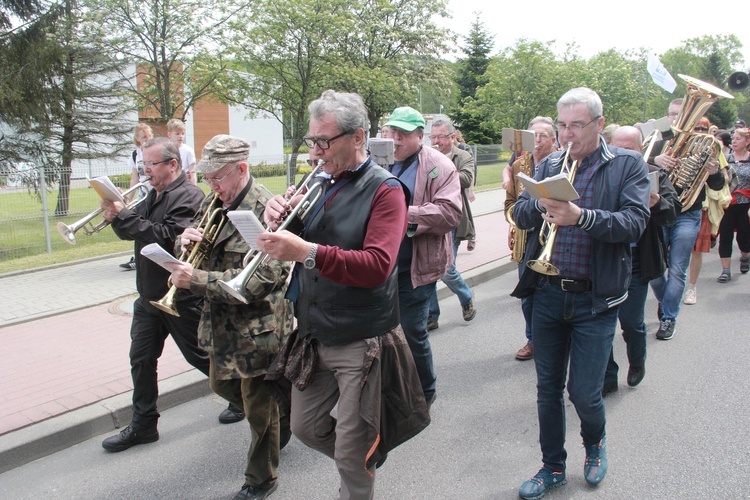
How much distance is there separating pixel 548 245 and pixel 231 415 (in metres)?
2.48

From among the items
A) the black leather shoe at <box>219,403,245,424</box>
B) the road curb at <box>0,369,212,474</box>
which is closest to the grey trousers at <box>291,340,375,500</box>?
the black leather shoe at <box>219,403,245,424</box>

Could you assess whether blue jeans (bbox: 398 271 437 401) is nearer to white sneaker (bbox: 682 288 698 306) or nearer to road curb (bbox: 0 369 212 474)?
road curb (bbox: 0 369 212 474)

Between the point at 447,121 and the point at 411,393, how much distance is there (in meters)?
4.26

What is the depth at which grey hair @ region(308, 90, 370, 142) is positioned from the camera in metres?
2.43

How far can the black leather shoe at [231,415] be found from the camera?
4.26m

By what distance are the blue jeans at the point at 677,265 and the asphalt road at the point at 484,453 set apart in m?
0.70

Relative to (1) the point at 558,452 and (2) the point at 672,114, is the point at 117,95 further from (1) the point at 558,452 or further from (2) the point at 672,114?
(1) the point at 558,452

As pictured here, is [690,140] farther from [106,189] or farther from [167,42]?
[167,42]

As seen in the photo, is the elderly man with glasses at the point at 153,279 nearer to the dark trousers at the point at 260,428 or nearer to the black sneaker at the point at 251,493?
the dark trousers at the point at 260,428

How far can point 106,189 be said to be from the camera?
3512 mm

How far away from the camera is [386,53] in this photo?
26203 mm

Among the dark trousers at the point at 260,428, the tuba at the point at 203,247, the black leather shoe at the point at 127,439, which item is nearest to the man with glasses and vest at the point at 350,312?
the dark trousers at the point at 260,428

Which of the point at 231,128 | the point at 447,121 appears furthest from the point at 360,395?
the point at 231,128

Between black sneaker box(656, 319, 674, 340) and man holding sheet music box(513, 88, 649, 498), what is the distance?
2.97 m
